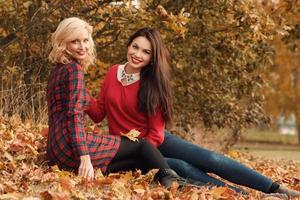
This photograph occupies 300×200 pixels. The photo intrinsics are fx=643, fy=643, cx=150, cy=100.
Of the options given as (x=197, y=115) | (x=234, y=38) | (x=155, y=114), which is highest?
(x=234, y=38)

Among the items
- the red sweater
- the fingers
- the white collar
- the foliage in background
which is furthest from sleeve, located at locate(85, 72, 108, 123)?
the foliage in background

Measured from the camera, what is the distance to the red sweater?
5.09m

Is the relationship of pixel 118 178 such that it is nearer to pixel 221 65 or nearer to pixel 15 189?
pixel 15 189

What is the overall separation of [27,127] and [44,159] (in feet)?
4.76

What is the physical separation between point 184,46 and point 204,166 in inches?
213

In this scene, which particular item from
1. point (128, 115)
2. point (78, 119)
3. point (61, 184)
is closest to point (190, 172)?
point (128, 115)

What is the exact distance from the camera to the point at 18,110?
296 inches

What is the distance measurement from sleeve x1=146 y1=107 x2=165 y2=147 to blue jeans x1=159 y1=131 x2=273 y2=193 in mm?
87

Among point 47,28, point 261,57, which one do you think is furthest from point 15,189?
point 261,57

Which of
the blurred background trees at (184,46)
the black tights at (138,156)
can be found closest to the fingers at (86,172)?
the black tights at (138,156)

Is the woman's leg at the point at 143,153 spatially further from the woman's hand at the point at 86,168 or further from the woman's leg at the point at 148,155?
the woman's hand at the point at 86,168

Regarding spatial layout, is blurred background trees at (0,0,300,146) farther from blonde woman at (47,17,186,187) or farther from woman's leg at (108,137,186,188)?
woman's leg at (108,137,186,188)

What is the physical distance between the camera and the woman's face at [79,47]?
4.82 metres

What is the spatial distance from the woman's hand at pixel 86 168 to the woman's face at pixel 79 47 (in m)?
0.80
